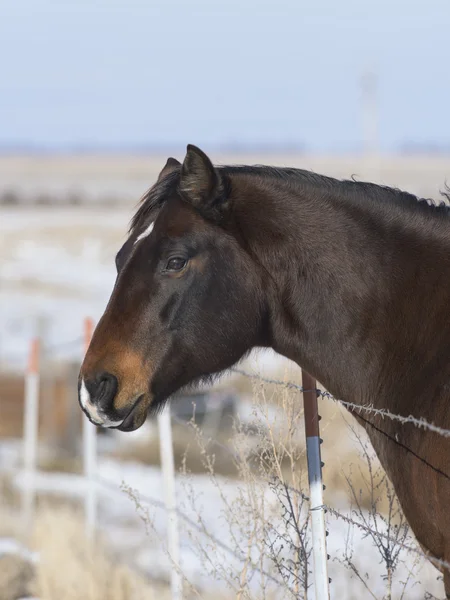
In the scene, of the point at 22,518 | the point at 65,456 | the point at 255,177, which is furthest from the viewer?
the point at 65,456

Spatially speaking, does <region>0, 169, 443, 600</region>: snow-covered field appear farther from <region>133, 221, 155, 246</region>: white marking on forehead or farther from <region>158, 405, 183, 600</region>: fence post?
<region>133, 221, 155, 246</region>: white marking on forehead

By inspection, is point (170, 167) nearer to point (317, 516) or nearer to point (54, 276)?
point (317, 516)

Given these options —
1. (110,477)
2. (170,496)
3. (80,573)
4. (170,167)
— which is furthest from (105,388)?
(110,477)

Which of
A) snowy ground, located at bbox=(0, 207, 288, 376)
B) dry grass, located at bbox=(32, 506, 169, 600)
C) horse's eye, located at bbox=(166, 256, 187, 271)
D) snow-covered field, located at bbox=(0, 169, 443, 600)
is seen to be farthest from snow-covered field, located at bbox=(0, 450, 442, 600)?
snowy ground, located at bbox=(0, 207, 288, 376)

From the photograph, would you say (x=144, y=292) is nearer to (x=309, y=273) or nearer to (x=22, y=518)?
(x=309, y=273)

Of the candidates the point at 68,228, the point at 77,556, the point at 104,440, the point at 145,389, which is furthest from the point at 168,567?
the point at 68,228

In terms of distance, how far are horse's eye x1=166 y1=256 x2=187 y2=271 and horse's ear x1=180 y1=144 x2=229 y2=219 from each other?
0.20 meters

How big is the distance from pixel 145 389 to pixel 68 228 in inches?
1163

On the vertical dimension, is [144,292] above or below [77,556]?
above

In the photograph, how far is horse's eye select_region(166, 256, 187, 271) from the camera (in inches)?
132

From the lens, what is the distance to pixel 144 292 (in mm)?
3348

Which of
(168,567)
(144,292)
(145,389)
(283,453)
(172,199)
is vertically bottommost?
(168,567)

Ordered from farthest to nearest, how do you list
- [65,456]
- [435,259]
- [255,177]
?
[65,456] → [255,177] → [435,259]

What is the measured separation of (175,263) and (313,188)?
624mm
